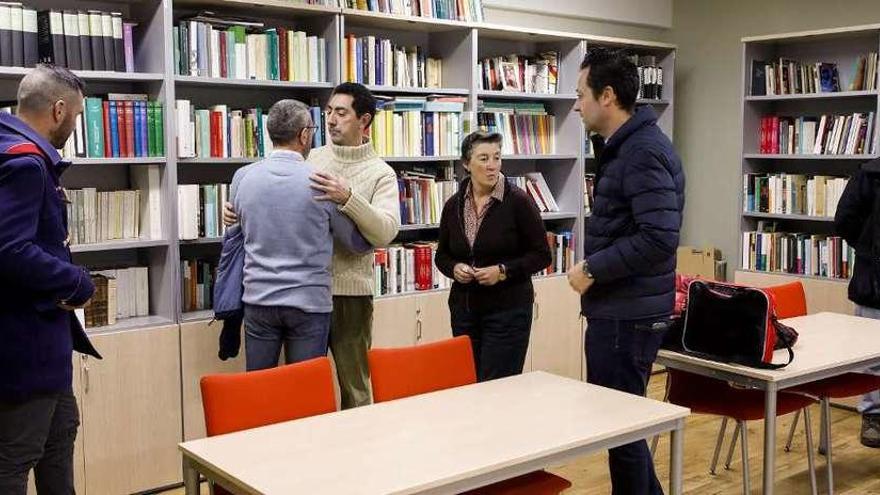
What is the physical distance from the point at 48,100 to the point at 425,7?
110 inches

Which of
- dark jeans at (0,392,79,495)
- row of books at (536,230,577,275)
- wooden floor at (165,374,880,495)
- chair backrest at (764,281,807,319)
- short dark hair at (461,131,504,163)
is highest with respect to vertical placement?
short dark hair at (461,131,504,163)

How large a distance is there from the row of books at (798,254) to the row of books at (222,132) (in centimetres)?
309

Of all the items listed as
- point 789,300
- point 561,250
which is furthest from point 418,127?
point 789,300

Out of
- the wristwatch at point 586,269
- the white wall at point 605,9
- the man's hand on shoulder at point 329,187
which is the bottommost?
the wristwatch at point 586,269

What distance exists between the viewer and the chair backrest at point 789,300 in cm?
427

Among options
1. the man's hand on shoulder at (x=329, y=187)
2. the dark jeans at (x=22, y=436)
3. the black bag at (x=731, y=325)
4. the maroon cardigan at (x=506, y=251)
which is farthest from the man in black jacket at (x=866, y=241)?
the dark jeans at (x=22, y=436)

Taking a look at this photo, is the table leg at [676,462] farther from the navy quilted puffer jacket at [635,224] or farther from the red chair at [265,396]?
the red chair at [265,396]

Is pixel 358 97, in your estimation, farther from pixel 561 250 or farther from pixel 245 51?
pixel 561 250

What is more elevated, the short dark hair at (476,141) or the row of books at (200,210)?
the short dark hair at (476,141)

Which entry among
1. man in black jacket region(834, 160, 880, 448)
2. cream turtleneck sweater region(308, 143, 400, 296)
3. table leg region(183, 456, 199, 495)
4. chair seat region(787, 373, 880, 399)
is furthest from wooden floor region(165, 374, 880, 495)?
table leg region(183, 456, 199, 495)

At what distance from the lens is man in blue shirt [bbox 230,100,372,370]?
10.7 ft

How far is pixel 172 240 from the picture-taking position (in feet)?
13.4

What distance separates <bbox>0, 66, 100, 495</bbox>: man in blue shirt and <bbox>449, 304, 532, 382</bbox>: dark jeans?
1637 millimetres

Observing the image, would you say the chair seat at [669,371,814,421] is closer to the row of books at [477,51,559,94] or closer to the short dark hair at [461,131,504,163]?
the short dark hair at [461,131,504,163]
